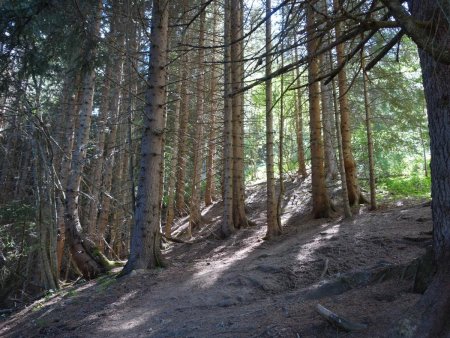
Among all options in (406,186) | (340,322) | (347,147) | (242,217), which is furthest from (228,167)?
(340,322)

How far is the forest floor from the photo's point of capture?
3994 millimetres

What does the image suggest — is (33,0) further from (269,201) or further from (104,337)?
(269,201)

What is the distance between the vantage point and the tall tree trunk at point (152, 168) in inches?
316

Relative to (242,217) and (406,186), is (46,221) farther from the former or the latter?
(406,186)

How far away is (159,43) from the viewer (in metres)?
8.64

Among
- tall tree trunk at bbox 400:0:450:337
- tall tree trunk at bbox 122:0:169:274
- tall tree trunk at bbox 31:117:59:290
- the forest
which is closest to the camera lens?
tall tree trunk at bbox 400:0:450:337

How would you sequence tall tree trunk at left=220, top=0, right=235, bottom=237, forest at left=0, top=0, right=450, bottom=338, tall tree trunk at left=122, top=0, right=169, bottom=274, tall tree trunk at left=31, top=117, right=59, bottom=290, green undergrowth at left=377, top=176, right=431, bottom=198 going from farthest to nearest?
1. green undergrowth at left=377, top=176, right=431, bottom=198
2. tall tree trunk at left=220, top=0, right=235, bottom=237
3. tall tree trunk at left=122, top=0, right=169, bottom=274
4. tall tree trunk at left=31, top=117, right=59, bottom=290
5. forest at left=0, top=0, right=450, bottom=338

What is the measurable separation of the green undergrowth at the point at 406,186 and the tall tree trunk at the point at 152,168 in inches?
315

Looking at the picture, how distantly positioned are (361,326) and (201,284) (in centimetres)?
373

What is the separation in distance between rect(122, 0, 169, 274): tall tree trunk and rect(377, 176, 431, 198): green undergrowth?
26.3 feet

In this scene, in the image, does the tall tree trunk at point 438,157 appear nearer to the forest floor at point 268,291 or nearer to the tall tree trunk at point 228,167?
the forest floor at point 268,291

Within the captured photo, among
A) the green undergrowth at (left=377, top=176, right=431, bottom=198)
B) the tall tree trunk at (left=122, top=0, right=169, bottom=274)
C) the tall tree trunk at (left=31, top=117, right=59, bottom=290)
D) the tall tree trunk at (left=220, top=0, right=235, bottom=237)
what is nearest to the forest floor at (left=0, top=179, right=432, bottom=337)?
the tall tree trunk at (left=122, top=0, right=169, bottom=274)

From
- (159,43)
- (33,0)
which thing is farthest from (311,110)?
(33,0)

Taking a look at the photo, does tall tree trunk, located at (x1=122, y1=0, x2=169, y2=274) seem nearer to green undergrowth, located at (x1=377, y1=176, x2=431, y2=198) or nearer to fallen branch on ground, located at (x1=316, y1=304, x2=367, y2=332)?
fallen branch on ground, located at (x1=316, y1=304, x2=367, y2=332)
